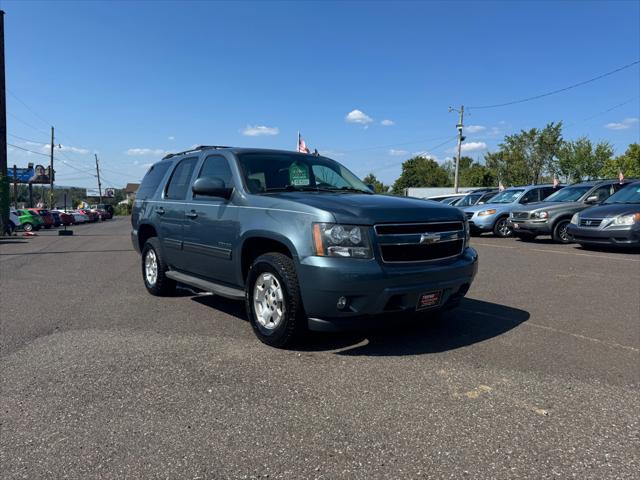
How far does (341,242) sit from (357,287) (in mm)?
380

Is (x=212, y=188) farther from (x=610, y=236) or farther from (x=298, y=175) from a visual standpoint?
(x=610, y=236)

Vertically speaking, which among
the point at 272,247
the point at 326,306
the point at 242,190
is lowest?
the point at 326,306

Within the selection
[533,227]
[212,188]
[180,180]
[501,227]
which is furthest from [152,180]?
[501,227]

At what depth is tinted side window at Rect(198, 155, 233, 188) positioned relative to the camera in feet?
16.8

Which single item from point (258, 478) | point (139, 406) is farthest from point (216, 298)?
point (258, 478)

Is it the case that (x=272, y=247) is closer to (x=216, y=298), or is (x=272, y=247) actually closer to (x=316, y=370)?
(x=316, y=370)

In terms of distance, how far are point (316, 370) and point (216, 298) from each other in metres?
3.17

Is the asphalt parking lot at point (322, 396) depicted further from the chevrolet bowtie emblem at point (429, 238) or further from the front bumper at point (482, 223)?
the front bumper at point (482, 223)

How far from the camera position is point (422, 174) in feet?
331

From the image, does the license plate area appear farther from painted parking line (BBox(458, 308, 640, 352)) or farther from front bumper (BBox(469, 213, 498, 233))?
front bumper (BBox(469, 213, 498, 233))

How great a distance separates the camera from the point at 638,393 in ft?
11.2

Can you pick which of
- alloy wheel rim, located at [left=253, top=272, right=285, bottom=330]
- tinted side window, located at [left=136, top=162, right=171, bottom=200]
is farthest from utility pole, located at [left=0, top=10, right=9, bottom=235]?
alloy wheel rim, located at [left=253, top=272, right=285, bottom=330]

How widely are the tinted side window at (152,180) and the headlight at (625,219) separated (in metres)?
9.44

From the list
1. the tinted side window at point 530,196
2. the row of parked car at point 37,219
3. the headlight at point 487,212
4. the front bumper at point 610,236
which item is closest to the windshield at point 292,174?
the front bumper at point 610,236
